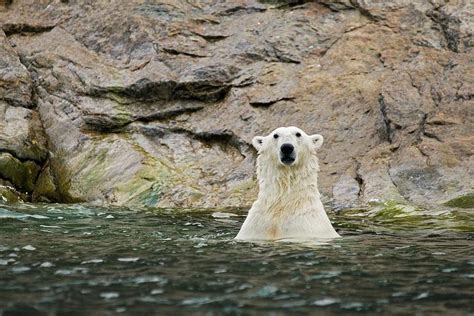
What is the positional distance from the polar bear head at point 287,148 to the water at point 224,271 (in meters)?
1.29

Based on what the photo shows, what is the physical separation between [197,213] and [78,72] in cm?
664

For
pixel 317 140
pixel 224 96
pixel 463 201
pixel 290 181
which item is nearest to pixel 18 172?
pixel 224 96

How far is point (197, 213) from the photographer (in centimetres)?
1584

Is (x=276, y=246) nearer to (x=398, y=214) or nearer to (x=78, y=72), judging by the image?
(x=398, y=214)

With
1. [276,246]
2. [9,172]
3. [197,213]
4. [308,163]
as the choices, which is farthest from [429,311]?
[9,172]

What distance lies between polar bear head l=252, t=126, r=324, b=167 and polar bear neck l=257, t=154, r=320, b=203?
8 centimetres

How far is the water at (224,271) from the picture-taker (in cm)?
682

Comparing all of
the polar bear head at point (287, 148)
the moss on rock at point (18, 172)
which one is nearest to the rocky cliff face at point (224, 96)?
the moss on rock at point (18, 172)

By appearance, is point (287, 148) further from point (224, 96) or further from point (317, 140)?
point (224, 96)

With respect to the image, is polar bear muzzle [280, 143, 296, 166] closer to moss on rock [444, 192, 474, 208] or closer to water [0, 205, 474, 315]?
water [0, 205, 474, 315]

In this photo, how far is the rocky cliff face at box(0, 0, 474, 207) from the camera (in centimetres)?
1744

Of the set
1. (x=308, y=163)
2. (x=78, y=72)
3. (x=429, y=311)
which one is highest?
(x=78, y=72)

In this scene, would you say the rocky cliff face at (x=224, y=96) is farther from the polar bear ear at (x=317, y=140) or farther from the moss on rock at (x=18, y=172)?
the polar bear ear at (x=317, y=140)

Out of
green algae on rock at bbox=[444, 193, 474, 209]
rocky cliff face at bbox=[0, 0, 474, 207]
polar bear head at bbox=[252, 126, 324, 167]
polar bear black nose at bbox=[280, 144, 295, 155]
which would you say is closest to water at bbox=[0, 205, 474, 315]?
polar bear head at bbox=[252, 126, 324, 167]
